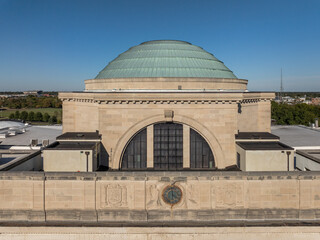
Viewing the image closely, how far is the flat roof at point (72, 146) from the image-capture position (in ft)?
61.2

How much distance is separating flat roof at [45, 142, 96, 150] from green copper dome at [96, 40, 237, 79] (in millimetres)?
9608

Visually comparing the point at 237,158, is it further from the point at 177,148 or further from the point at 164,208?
the point at 164,208

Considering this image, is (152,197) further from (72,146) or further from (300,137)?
(300,137)

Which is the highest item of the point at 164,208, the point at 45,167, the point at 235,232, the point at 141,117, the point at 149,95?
the point at 149,95

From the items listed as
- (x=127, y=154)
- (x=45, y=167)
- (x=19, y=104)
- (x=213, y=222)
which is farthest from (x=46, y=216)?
(x=19, y=104)

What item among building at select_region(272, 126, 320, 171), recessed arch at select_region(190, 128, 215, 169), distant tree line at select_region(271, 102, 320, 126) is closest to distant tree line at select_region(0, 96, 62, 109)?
distant tree line at select_region(271, 102, 320, 126)

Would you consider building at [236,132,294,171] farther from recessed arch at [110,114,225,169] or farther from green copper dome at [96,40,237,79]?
green copper dome at [96,40,237,79]

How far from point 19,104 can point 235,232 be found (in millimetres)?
189577

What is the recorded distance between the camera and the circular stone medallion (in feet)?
48.5

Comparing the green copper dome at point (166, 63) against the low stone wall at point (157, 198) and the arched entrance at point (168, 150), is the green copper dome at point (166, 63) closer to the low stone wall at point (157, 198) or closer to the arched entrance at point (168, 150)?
the arched entrance at point (168, 150)

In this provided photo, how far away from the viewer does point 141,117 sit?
69.2ft

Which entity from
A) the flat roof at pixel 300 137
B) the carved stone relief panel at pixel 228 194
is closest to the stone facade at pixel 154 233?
the carved stone relief panel at pixel 228 194

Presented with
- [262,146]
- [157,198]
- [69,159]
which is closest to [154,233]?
[157,198]

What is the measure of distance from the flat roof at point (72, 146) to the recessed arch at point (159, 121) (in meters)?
2.16
